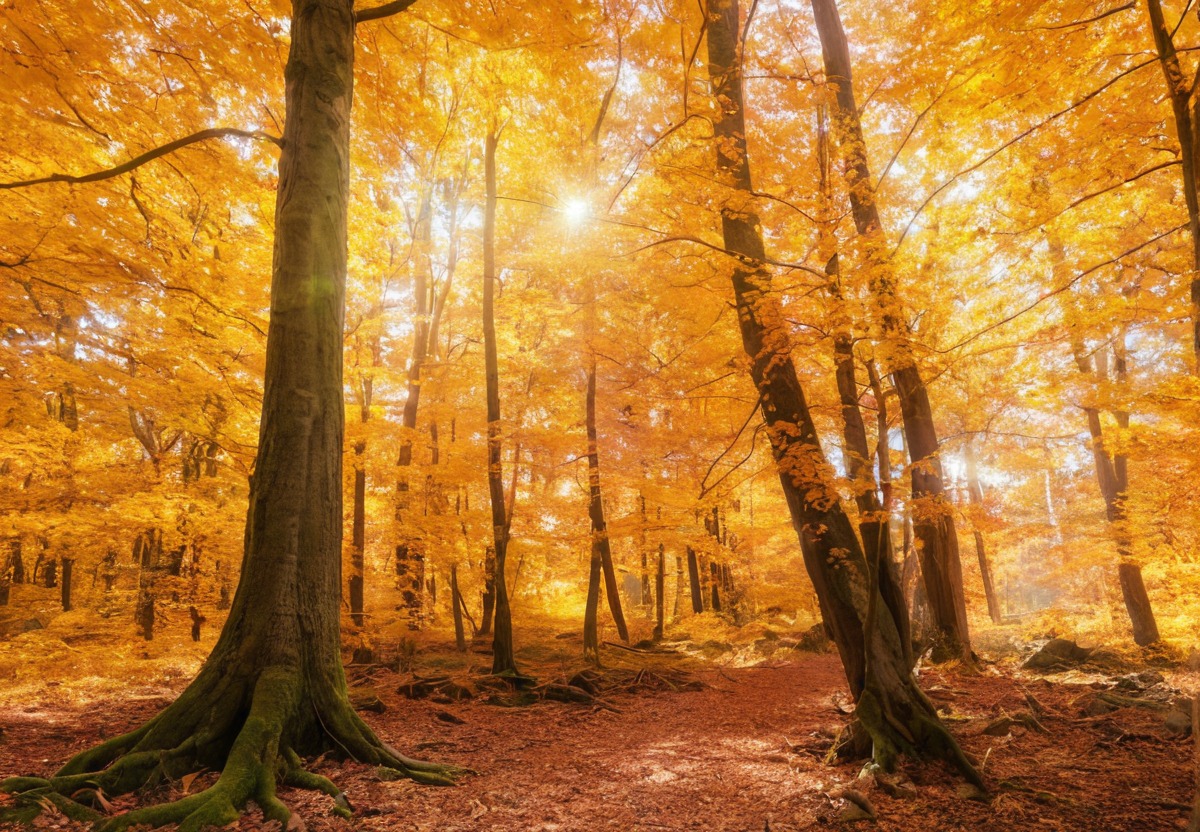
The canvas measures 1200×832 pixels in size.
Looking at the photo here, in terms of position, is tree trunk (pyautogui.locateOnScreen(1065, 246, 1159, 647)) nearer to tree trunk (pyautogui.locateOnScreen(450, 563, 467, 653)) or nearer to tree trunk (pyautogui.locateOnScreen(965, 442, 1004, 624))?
tree trunk (pyautogui.locateOnScreen(965, 442, 1004, 624))

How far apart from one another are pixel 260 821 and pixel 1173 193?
41.9 feet

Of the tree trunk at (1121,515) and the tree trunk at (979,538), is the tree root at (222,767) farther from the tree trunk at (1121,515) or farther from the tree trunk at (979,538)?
the tree trunk at (979,538)

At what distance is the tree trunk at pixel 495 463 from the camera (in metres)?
8.98

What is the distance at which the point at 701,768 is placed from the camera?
16.2ft

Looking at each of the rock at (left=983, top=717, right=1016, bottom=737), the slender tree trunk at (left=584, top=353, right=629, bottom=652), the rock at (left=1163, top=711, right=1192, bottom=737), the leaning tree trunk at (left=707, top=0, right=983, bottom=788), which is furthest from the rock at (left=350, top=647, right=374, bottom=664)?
the rock at (left=1163, top=711, right=1192, bottom=737)

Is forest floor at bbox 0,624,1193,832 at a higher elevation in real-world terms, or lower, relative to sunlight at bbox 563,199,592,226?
lower

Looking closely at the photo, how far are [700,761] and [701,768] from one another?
0.88ft

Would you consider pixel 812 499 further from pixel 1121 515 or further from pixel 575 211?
pixel 1121 515

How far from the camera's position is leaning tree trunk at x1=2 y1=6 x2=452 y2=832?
3270 millimetres

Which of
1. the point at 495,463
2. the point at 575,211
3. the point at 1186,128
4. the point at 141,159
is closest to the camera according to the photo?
the point at 1186,128

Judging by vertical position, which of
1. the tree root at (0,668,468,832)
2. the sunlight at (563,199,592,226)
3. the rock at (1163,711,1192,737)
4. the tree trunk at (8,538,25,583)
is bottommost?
the rock at (1163,711,1192,737)

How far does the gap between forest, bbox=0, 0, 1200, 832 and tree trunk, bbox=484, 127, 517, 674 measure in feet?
0.36

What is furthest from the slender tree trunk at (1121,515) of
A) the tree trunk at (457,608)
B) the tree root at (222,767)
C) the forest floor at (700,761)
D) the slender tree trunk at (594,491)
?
the tree trunk at (457,608)

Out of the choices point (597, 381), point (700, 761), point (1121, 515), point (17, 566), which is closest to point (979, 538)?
point (1121, 515)
